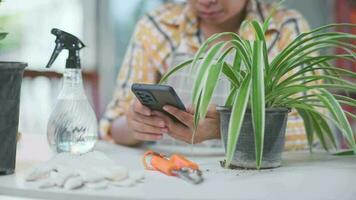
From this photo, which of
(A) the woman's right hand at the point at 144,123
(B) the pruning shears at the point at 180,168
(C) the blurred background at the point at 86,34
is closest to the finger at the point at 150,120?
(A) the woman's right hand at the point at 144,123

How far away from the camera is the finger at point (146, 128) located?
1.14 metres

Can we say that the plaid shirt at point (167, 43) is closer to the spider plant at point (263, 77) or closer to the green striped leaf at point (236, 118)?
the spider plant at point (263, 77)

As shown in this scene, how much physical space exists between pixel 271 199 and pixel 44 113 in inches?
122

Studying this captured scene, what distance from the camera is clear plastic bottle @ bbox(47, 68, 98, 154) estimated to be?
0.99m

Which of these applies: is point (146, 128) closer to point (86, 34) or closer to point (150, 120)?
point (150, 120)

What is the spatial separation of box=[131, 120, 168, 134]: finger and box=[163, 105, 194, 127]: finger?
104mm

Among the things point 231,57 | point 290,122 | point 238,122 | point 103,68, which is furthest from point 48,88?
point 238,122

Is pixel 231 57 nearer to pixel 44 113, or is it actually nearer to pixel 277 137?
pixel 277 137

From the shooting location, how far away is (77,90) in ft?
3.27

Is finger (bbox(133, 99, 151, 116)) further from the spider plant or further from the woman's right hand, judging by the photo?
the spider plant

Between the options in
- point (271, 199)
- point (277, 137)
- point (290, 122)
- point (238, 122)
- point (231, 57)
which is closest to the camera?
point (271, 199)

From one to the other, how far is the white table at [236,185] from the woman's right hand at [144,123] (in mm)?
152

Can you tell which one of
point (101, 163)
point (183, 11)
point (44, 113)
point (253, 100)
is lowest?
point (44, 113)

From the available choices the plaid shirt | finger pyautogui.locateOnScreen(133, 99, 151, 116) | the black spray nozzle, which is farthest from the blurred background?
the black spray nozzle
